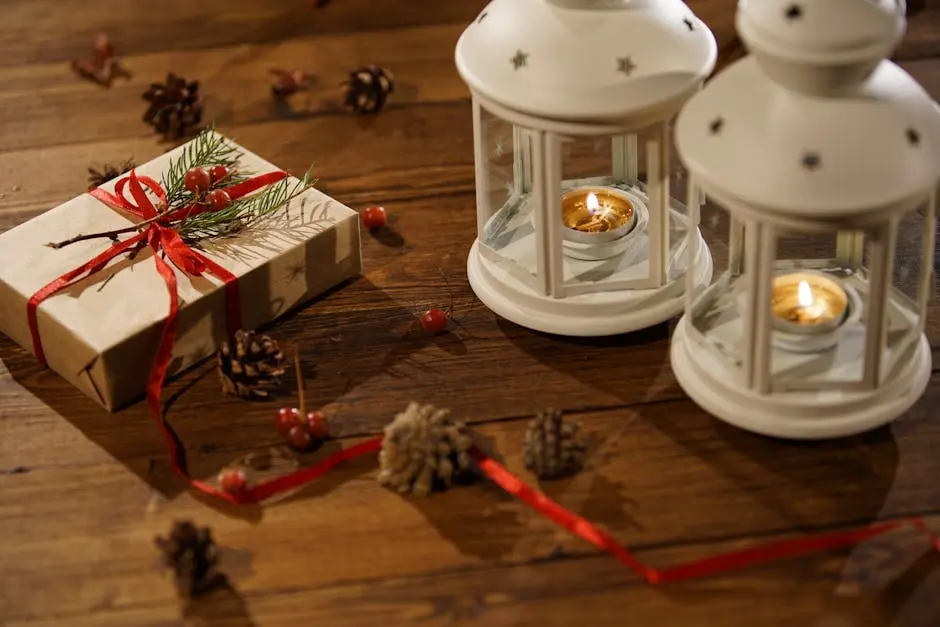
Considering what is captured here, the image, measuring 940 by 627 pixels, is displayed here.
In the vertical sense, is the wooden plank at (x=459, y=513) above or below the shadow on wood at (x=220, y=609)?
above

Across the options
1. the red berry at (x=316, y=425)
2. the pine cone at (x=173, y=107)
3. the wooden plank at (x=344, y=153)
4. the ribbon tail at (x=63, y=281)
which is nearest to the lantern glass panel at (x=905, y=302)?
the wooden plank at (x=344, y=153)

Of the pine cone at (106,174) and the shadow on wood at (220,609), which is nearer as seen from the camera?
the shadow on wood at (220,609)

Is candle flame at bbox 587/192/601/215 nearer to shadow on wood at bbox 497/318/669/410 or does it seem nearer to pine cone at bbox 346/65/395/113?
shadow on wood at bbox 497/318/669/410

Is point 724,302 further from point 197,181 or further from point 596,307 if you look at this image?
point 197,181

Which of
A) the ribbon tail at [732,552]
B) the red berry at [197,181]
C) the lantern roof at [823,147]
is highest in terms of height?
the lantern roof at [823,147]

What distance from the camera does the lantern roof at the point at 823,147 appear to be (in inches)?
36.3

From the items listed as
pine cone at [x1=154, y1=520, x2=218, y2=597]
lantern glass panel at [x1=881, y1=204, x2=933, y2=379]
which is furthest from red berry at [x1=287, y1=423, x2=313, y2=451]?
lantern glass panel at [x1=881, y1=204, x2=933, y2=379]

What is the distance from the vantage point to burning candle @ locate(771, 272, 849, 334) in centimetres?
108

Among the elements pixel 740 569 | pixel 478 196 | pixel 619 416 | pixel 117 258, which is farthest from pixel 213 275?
pixel 740 569

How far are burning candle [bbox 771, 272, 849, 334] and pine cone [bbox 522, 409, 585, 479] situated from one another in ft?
0.64

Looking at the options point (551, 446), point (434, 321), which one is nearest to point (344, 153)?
point (434, 321)

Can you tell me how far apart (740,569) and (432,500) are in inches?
9.7

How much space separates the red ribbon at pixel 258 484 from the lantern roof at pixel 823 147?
0.85 ft

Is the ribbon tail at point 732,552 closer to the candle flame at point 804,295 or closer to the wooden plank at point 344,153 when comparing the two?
the candle flame at point 804,295
